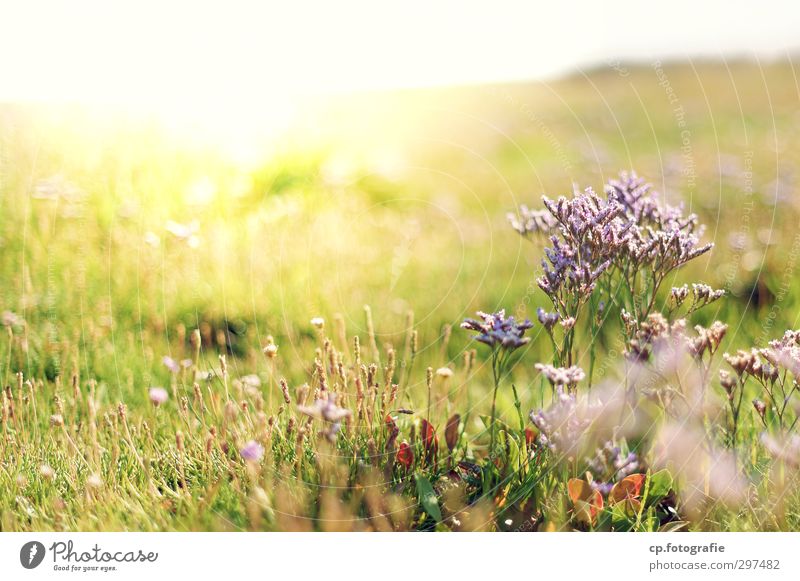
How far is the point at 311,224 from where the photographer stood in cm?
315

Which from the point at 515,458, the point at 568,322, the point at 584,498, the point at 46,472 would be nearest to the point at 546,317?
the point at 568,322

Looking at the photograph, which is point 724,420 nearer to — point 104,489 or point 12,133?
point 104,489

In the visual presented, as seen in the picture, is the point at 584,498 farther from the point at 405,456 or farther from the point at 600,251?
the point at 600,251

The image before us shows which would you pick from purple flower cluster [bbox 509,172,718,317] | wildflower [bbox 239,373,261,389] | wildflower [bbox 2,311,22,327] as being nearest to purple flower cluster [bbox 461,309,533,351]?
purple flower cluster [bbox 509,172,718,317]

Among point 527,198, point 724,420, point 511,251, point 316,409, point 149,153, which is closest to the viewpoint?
point 316,409

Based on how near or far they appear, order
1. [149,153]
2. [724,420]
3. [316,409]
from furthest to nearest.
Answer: [149,153]
[724,420]
[316,409]

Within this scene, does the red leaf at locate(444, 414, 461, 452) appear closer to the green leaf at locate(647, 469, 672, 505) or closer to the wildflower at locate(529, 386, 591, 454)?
the wildflower at locate(529, 386, 591, 454)

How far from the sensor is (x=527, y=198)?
11.8 ft

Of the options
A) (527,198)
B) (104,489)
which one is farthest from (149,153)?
(527,198)

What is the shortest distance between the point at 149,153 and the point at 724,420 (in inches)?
95.5

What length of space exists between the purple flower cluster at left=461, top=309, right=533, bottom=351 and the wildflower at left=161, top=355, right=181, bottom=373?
3.28 feet

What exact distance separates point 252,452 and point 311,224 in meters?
1.41

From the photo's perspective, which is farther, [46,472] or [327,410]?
[46,472]

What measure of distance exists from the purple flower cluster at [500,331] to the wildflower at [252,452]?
0.64 meters
